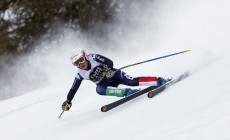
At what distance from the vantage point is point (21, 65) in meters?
24.5

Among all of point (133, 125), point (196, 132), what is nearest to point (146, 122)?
point (133, 125)

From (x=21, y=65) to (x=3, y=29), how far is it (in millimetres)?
2152

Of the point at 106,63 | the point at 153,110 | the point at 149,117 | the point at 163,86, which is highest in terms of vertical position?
the point at 106,63

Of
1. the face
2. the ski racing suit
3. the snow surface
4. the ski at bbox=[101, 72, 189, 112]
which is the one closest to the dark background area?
the snow surface

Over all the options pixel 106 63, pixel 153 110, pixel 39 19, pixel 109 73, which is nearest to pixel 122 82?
pixel 109 73

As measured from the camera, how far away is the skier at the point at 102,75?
294 inches

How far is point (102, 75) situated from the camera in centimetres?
773

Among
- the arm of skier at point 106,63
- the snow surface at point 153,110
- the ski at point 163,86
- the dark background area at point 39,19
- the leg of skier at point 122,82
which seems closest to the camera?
the snow surface at point 153,110

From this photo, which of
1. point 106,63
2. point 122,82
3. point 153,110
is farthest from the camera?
point 122,82

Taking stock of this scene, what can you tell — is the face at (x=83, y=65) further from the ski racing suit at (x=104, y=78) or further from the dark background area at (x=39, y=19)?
the dark background area at (x=39, y=19)

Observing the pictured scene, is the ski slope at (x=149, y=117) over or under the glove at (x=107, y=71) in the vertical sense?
under

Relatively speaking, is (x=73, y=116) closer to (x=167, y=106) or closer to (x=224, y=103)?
(x=167, y=106)

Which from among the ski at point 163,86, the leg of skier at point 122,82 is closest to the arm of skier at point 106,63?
the leg of skier at point 122,82

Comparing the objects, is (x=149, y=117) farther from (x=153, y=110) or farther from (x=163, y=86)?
(x=163, y=86)
